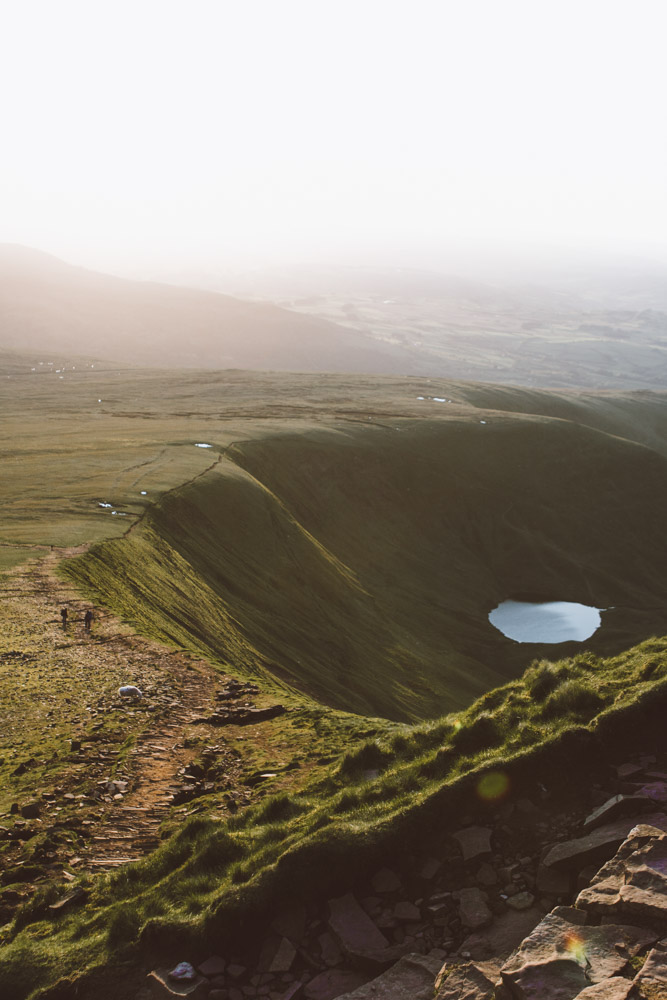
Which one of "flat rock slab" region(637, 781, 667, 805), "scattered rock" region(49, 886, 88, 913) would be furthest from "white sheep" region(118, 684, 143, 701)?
"flat rock slab" region(637, 781, 667, 805)

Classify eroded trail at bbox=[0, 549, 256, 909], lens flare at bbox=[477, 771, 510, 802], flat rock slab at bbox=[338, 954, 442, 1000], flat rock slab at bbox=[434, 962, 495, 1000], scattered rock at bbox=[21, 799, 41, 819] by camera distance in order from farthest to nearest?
scattered rock at bbox=[21, 799, 41, 819]
eroded trail at bbox=[0, 549, 256, 909]
lens flare at bbox=[477, 771, 510, 802]
flat rock slab at bbox=[338, 954, 442, 1000]
flat rock slab at bbox=[434, 962, 495, 1000]

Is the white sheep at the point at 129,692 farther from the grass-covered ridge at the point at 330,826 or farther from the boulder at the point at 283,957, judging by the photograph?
the boulder at the point at 283,957

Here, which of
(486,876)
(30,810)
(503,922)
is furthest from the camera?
(30,810)

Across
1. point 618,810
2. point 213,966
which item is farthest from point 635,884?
point 213,966

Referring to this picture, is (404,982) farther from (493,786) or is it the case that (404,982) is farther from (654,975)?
(493,786)

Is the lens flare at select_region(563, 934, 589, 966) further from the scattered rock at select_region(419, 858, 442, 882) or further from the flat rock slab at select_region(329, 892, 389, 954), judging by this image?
the flat rock slab at select_region(329, 892, 389, 954)
